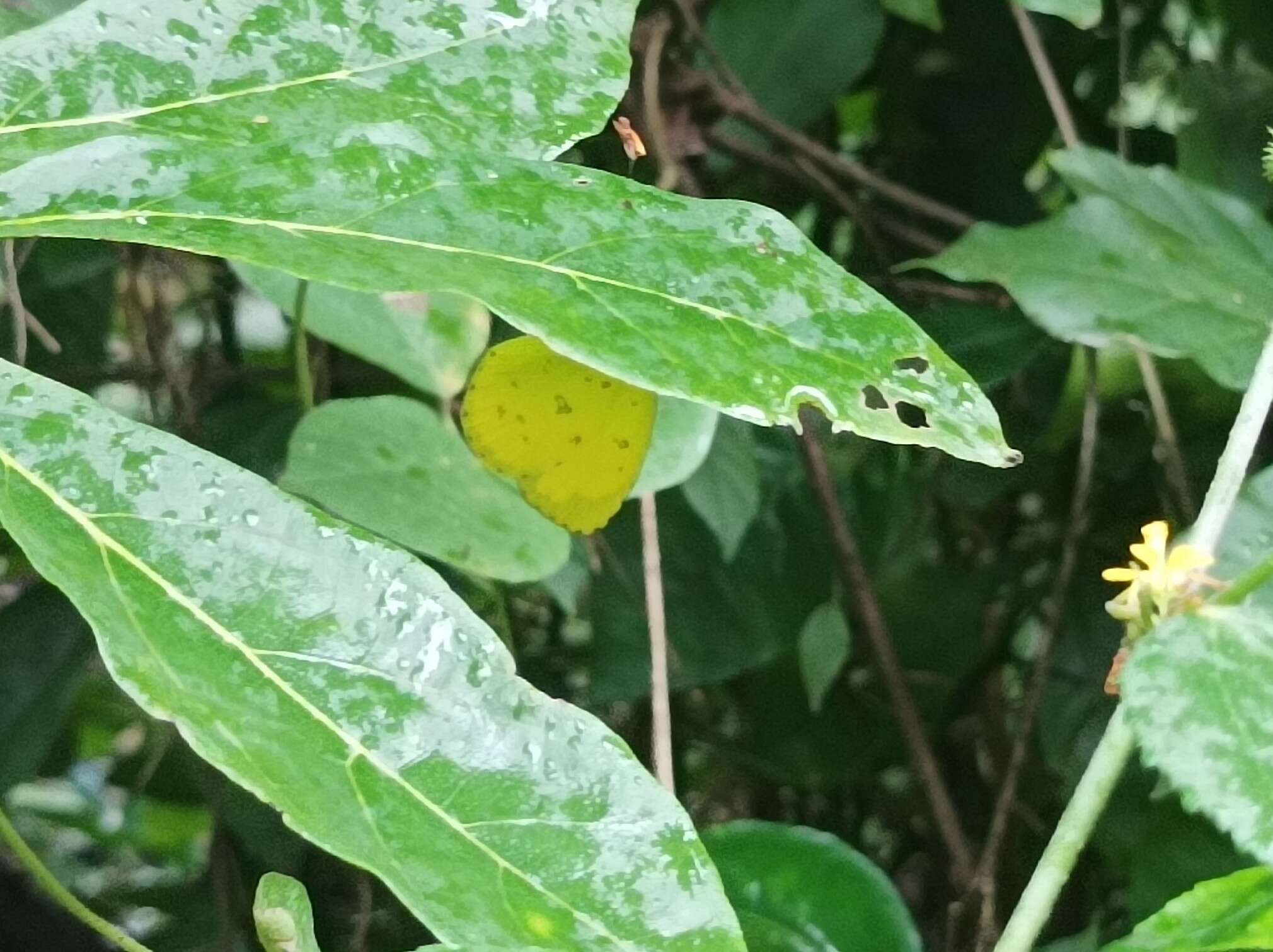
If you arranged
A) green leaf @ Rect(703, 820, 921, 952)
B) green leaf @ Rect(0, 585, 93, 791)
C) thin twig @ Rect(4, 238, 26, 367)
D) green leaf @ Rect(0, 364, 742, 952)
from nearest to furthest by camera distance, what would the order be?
green leaf @ Rect(0, 364, 742, 952) < green leaf @ Rect(703, 820, 921, 952) < thin twig @ Rect(4, 238, 26, 367) < green leaf @ Rect(0, 585, 93, 791)

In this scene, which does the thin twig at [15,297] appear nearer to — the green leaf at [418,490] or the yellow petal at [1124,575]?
the green leaf at [418,490]

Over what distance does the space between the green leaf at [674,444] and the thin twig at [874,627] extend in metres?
0.15

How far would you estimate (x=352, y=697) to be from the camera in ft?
0.79

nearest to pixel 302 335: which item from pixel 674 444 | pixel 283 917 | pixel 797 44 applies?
pixel 674 444

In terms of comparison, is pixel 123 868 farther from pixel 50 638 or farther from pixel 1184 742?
pixel 1184 742

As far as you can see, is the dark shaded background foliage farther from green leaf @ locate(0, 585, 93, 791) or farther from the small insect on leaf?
the small insect on leaf

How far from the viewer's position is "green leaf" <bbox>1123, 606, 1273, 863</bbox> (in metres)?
0.24

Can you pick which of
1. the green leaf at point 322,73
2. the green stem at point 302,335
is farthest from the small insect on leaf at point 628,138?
the green stem at point 302,335

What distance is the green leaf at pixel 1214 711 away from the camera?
24 centimetres

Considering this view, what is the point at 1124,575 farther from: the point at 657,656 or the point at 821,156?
the point at 821,156

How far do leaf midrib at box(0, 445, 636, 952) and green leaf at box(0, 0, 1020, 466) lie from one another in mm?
57

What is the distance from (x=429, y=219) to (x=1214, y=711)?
208 millimetres

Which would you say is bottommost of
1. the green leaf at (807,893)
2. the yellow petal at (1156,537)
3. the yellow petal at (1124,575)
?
the green leaf at (807,893)

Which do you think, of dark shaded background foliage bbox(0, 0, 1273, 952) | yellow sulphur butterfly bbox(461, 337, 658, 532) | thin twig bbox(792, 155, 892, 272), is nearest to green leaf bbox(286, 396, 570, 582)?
yellow sulphur butterfly bbox(461, 337, 658, 532)
